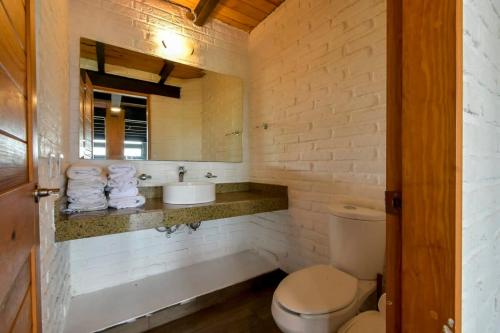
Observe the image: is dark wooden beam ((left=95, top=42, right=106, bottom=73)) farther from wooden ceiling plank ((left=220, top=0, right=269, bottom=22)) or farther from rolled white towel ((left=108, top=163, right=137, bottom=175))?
wooden ceiling plank ((left=220, top=0, right=269, bottom=22))

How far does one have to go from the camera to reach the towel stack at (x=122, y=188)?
59.0 inches

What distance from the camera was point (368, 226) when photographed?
4.16ft

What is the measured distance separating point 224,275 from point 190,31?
7.33 feet

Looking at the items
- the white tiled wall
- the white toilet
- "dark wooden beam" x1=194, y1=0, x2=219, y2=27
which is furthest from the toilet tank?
"dark wooden beam" x1=194, y1=0, x2=219, y2=27

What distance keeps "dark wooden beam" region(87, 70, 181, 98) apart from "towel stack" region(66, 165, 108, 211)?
2.47 ft

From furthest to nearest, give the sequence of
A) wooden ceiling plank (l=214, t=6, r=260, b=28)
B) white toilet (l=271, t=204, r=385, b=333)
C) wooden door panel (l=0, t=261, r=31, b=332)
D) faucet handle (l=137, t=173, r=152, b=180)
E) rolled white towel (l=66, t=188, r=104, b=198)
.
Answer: wooden ceiling plank (l=214, t=6, r=260, b=28)
faucet handle (l=137, t=173, r=152, b=180)
rolled white towel (l=66, t=188, r=104, b=198)
white toilet (l=271, t=204, r=385, b=333)
wooden door panel (l=0, t=261, r=31, b=332)

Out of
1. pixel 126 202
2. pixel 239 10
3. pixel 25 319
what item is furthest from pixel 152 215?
pixel 239 10

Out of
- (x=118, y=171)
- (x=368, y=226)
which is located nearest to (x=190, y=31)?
(x=118, y=171)

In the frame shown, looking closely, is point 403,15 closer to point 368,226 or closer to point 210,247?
point 368,226

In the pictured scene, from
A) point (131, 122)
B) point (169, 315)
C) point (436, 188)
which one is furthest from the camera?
point (131, 122)

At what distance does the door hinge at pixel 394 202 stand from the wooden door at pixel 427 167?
1cm

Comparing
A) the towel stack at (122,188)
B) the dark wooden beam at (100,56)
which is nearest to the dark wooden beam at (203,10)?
the dark wooden beam at (100,56)

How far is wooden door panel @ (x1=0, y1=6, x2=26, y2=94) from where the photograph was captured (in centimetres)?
44

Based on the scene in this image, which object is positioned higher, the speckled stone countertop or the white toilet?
the speckled stone countertop
